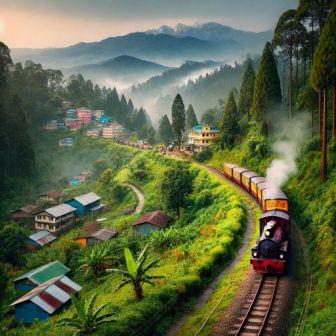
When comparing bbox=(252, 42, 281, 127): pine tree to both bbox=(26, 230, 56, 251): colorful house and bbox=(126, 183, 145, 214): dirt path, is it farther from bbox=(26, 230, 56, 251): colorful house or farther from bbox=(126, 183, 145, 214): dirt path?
bbox=(26, 230, 56, 251): colorful house

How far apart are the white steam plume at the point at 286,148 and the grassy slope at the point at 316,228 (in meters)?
1.71

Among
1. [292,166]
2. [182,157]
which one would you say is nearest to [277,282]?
[292,166]

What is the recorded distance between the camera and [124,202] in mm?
70938

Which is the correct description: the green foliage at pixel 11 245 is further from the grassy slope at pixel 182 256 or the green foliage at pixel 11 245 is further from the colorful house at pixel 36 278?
the colorful house at pixel 36 278

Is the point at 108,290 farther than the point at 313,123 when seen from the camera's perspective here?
No

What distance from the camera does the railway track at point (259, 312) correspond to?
18.0 m

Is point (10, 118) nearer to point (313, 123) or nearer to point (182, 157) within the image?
point (182, 157)

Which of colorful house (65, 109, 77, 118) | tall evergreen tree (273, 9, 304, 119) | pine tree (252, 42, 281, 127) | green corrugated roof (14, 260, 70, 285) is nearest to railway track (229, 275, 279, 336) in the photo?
green corrugated roof (14, 260, 70, 285)

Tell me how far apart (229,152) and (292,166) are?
2635 centimetres

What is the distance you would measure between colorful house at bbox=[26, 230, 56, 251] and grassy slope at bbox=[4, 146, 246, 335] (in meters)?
3.14

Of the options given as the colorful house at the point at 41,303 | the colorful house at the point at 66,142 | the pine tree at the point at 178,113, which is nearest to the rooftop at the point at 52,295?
the colorful house at the point at 41,303

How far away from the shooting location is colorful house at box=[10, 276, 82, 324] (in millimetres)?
30328

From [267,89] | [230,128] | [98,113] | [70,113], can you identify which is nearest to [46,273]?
[267,89]

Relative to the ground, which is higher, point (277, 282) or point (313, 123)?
point (313, 123)
